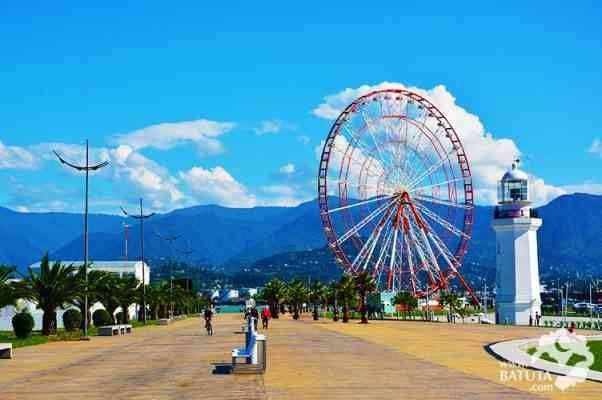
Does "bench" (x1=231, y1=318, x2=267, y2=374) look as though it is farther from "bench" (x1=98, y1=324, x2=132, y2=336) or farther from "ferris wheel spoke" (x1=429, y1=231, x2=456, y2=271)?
"ferris wheel spoke" (x1=429, y1=231, x2=456, y2=271)

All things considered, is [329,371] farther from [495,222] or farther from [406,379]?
[495,222]

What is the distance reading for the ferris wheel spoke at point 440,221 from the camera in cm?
8788

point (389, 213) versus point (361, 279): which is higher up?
point (389, 213)

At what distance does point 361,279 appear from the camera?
90.9m

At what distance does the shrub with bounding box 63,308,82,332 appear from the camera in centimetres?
6013

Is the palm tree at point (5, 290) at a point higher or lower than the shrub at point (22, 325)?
higher

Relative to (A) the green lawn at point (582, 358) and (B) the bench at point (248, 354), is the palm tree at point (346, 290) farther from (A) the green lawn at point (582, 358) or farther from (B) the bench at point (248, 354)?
(B) the bench at point (248, 354)

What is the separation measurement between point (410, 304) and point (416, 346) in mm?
74644

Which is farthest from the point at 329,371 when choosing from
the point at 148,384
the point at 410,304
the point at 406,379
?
the point at 410,304

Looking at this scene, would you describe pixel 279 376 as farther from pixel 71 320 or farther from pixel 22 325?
pixel 71 320
